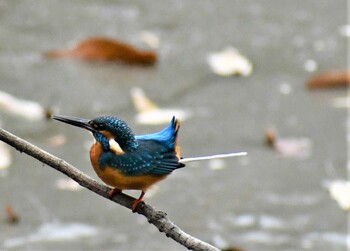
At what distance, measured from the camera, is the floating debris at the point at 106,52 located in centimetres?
648

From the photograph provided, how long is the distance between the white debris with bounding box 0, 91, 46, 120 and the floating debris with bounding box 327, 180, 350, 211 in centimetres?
195

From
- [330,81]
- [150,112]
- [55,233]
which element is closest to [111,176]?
[55,233]

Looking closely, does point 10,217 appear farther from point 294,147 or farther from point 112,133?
point 112,133

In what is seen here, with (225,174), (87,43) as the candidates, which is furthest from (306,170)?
(87,43)

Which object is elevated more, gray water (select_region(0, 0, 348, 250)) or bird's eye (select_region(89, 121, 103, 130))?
gray water (select_region(0, 0, 348, 250))

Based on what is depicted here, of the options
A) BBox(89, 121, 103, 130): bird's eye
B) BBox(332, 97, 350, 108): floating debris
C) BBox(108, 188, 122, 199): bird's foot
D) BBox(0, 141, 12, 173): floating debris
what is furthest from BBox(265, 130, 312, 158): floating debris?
BBox(89, 121, 103, 130): bird's eye

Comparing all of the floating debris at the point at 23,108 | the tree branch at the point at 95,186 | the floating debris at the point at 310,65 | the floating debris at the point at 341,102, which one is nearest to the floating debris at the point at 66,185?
the floating debris at the point at 23,108

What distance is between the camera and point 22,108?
5.77 m

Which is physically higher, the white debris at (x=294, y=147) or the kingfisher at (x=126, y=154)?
the white debris at (x=294, y=147)

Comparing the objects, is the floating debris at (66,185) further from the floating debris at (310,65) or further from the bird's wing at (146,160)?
the bird's wing at (146,160)

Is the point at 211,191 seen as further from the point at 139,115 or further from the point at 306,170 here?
the point at 139,115

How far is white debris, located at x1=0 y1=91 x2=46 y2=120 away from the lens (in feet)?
18.8

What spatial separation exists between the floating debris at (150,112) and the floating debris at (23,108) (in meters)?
0.62

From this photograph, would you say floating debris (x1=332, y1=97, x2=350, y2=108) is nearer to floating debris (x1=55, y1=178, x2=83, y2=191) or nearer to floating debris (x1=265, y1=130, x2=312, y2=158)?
floating debris (x1=265, y1=130, x2=312, y2=158)
